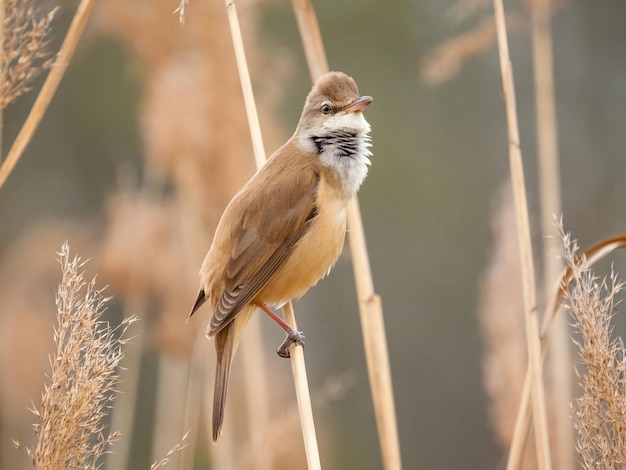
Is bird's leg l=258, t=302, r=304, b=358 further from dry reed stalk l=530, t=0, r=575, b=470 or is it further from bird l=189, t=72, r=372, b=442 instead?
dry reed stalk l=530, t=0, r=575, b=470

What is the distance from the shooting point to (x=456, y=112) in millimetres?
5926

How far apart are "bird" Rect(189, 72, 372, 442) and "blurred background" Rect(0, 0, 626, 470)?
52 cm

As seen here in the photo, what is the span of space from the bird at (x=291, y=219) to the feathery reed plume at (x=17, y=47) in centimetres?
75

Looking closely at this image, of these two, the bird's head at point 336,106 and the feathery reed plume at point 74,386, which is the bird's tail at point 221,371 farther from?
the bird's head at point 336,106

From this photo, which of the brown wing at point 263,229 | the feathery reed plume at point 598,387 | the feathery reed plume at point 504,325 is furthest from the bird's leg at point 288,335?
the feathery reed plume at point 598,387

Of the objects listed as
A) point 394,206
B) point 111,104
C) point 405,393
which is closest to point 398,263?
point 394,206

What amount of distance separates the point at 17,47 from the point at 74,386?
0.90 m

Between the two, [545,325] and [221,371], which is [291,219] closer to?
[221,371]

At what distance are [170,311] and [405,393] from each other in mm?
2959

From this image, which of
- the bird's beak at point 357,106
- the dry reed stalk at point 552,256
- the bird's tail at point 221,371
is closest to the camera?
the bird's tail at point 221,371

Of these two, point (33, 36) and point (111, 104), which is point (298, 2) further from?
point (111, 104)

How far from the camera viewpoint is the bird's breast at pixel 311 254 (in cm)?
257

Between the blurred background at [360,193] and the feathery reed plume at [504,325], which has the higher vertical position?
the blurred background at [360,193]

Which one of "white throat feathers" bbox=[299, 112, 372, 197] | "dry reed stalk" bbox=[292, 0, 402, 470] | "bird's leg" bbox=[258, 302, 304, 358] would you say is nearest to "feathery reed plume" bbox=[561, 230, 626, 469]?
"dry reed stalk" bbox=[292, 0, 402, 470]
